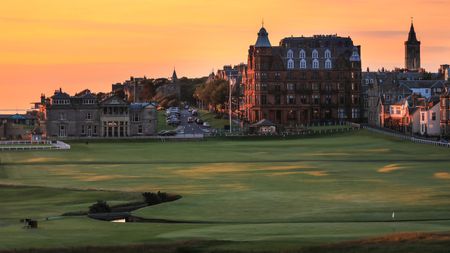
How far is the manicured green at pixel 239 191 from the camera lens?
181 feet

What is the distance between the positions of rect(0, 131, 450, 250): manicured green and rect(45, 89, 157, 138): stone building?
3995 centimetres

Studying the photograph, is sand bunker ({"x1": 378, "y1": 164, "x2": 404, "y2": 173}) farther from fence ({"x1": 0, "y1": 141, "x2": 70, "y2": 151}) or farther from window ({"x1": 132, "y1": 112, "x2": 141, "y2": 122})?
window ({"x1": 132, "y1": 112, "x2": 141, "y2": 122})

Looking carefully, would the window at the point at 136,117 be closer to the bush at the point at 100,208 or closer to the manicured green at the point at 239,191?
the manicured green at the point at 239,191

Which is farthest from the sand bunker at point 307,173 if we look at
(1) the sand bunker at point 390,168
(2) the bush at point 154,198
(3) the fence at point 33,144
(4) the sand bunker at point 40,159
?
(3) the fence at point 33,144

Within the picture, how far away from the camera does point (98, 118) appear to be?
190m

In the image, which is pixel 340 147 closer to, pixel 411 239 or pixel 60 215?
pixel 60 215

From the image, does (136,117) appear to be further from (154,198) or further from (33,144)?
(154,198)

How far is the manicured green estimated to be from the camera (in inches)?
2174

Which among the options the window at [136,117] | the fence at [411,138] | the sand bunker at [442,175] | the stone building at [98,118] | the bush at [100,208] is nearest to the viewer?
the bush at [100,208]

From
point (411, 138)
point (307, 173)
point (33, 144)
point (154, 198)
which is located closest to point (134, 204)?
point (154, 198)

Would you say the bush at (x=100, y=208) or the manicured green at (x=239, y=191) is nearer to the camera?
the manicured green at (x=239, y=191)

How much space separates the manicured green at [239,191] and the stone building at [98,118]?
1573 inches

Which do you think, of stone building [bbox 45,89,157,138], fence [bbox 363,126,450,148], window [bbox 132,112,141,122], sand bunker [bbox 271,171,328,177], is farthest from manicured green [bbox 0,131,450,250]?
window [bbox 132,112,141,122]

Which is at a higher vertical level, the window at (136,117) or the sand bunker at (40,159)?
the window at (136,117)
